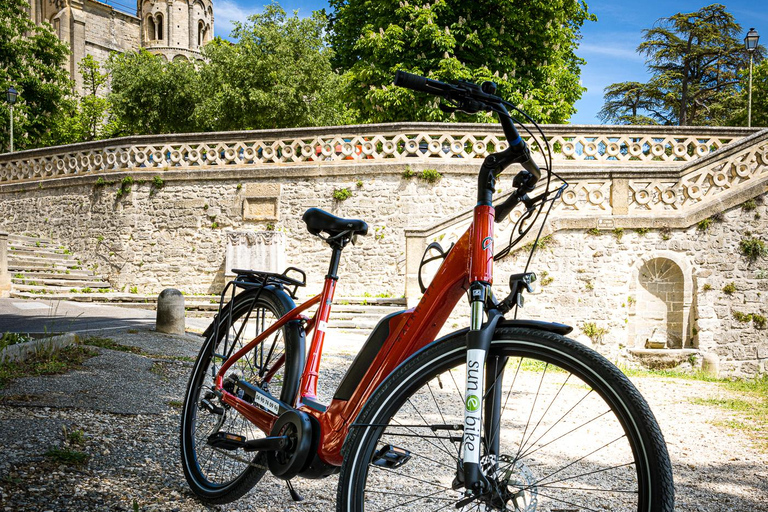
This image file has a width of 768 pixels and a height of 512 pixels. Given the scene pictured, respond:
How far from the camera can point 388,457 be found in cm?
197

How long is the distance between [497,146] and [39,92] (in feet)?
64.5

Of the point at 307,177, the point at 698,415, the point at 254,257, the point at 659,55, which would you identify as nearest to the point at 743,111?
the point at 659,55

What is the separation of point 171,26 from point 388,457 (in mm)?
53143

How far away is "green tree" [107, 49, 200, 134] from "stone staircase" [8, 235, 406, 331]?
9.13 m

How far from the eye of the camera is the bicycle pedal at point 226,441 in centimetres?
264

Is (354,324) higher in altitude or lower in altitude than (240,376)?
lower

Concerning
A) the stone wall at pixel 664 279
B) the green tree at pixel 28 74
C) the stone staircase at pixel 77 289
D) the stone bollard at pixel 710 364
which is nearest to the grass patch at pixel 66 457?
the stone staircase at pixel 77 289

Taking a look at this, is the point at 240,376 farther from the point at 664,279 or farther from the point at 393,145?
the point at 393,145

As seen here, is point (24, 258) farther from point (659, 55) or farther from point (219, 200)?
point (659, 55)

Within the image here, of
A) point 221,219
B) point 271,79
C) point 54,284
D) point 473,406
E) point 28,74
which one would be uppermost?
point 28,74

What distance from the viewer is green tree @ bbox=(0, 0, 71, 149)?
79.3ft

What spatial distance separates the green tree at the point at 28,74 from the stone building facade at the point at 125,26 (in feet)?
70.2

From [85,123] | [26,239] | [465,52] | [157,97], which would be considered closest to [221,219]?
[26,239]

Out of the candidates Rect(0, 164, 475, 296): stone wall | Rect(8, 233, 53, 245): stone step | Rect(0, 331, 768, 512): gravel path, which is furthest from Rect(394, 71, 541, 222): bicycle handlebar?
Rect(8, 233, 53, 245): stone step
